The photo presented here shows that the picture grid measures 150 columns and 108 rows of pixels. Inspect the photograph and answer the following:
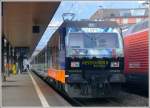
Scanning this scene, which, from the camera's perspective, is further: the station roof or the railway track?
the station roof

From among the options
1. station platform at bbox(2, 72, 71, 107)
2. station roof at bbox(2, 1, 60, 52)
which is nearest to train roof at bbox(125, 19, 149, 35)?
station roof at bbox(2, 1, 60, 52)

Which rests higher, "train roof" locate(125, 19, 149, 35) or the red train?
"train roof" locate(125, 19, 149, 35)

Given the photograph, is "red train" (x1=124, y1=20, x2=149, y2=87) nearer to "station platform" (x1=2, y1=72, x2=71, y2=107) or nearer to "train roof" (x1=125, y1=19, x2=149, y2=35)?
"train roof" (x1=125, y1=19, x2=149, y2=35)

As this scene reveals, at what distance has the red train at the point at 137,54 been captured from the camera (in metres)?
21.5

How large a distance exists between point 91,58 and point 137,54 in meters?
4.40

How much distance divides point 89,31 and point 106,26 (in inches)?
26.3

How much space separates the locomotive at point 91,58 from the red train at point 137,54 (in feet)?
6.95

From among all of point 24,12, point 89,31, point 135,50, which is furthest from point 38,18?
point 89,31

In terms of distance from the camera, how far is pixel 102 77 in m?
18.7

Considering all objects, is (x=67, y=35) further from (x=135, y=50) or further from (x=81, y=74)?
(x=135, y=50)

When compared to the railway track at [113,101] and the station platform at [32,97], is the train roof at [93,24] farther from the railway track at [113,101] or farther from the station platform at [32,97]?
the railway track at [113,101]

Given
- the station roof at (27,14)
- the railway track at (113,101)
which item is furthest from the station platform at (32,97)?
the station roof at (27,14)

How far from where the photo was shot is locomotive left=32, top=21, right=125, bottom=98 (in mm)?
18656

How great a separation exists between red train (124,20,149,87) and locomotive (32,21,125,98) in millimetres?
2118
